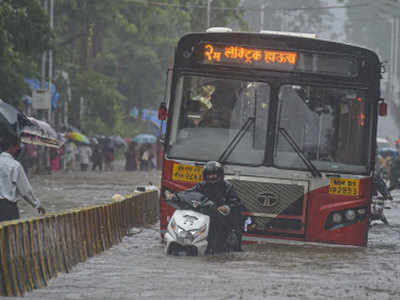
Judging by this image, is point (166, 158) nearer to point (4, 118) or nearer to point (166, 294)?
point (166, 294)

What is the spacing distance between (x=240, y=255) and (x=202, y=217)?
2.75 ft

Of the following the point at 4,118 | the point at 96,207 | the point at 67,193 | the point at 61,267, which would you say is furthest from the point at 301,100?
the point at 67,193

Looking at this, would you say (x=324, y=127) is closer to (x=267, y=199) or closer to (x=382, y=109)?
(x=382, y=109)

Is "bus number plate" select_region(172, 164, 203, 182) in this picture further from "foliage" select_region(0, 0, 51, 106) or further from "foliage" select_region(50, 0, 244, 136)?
"foliage" select_region(50, 0, 244, 136)

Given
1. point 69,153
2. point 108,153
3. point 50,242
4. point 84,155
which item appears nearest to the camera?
point 50,242

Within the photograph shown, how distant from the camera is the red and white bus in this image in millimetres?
12391

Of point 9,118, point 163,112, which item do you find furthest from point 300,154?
point 9,118

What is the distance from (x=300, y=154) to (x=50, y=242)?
4.18 metres

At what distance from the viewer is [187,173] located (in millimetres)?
12562

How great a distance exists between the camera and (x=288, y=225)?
40.9ft

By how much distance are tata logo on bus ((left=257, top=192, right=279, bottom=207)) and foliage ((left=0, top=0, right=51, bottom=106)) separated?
12.2m

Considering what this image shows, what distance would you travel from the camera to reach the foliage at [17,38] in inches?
926

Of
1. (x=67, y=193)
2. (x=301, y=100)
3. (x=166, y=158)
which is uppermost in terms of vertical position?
(x=301, y=100)

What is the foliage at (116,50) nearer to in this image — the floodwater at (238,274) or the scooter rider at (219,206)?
the floodwater at (238,274)
